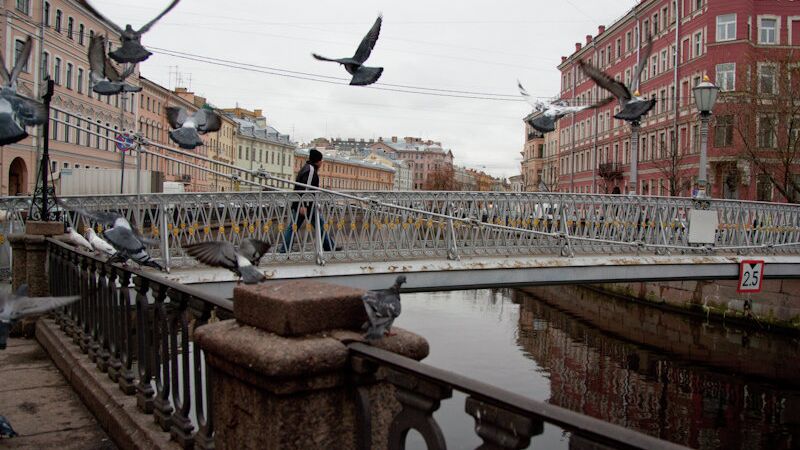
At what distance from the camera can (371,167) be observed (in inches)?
4813

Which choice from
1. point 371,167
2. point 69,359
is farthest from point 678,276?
point 371,167

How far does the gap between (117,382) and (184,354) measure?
1623 mm

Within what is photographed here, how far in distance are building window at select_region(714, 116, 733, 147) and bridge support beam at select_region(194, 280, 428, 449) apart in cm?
3510

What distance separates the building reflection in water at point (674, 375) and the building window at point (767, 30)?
64.6 ft

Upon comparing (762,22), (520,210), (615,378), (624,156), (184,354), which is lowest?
(615,378)

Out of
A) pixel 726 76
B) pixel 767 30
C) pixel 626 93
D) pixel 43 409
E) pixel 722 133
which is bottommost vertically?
pixel 43 409

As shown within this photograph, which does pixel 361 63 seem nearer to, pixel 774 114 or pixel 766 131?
pixel 774 114

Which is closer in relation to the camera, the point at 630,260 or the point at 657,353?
the point at 630,260

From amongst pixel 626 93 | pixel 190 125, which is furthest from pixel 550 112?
pixel 190 125

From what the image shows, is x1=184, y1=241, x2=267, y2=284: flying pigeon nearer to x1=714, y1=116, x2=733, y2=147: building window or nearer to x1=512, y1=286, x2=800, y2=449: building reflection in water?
x1=512, y1=286, x2=800, y2=449: building reflection in water

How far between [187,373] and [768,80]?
30.6 metres

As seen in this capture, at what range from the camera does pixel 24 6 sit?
34.1 meters

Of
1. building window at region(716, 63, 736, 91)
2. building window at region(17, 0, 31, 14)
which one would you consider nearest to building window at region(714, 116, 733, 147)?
building window at region(716, 63, 736, 91)

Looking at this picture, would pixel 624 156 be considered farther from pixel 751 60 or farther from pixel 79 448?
pixel 79 448
